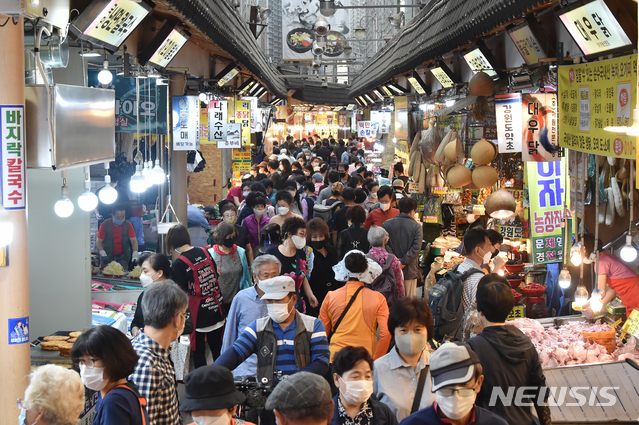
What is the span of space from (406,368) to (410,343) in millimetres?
154

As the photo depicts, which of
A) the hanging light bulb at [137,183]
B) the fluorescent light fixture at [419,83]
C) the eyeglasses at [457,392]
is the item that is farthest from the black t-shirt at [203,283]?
the fluorescent light fixture at [419,83]

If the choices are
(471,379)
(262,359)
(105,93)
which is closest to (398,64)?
(105,93)

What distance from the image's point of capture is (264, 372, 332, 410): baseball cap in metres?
2.88

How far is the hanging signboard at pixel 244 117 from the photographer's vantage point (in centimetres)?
1439

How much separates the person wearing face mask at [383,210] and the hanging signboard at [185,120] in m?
3.38

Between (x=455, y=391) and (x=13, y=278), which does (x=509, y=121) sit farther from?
Result: (x=13, y=278)

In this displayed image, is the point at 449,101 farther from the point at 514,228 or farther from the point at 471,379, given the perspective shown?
the point at 471,379

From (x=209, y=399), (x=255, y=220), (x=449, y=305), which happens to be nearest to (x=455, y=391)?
(x=209, y=399)

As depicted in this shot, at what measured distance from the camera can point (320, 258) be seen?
7.57 m

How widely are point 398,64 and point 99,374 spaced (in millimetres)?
10637

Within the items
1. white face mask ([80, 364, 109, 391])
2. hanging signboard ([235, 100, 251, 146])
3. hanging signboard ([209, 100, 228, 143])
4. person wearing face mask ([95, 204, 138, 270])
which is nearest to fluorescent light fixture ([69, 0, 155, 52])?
white face mask ([80, 364, 109, 391])

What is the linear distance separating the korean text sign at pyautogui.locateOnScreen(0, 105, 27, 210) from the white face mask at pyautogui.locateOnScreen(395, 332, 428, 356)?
2562 mm

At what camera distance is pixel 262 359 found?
428 centimetres

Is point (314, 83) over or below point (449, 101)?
over
